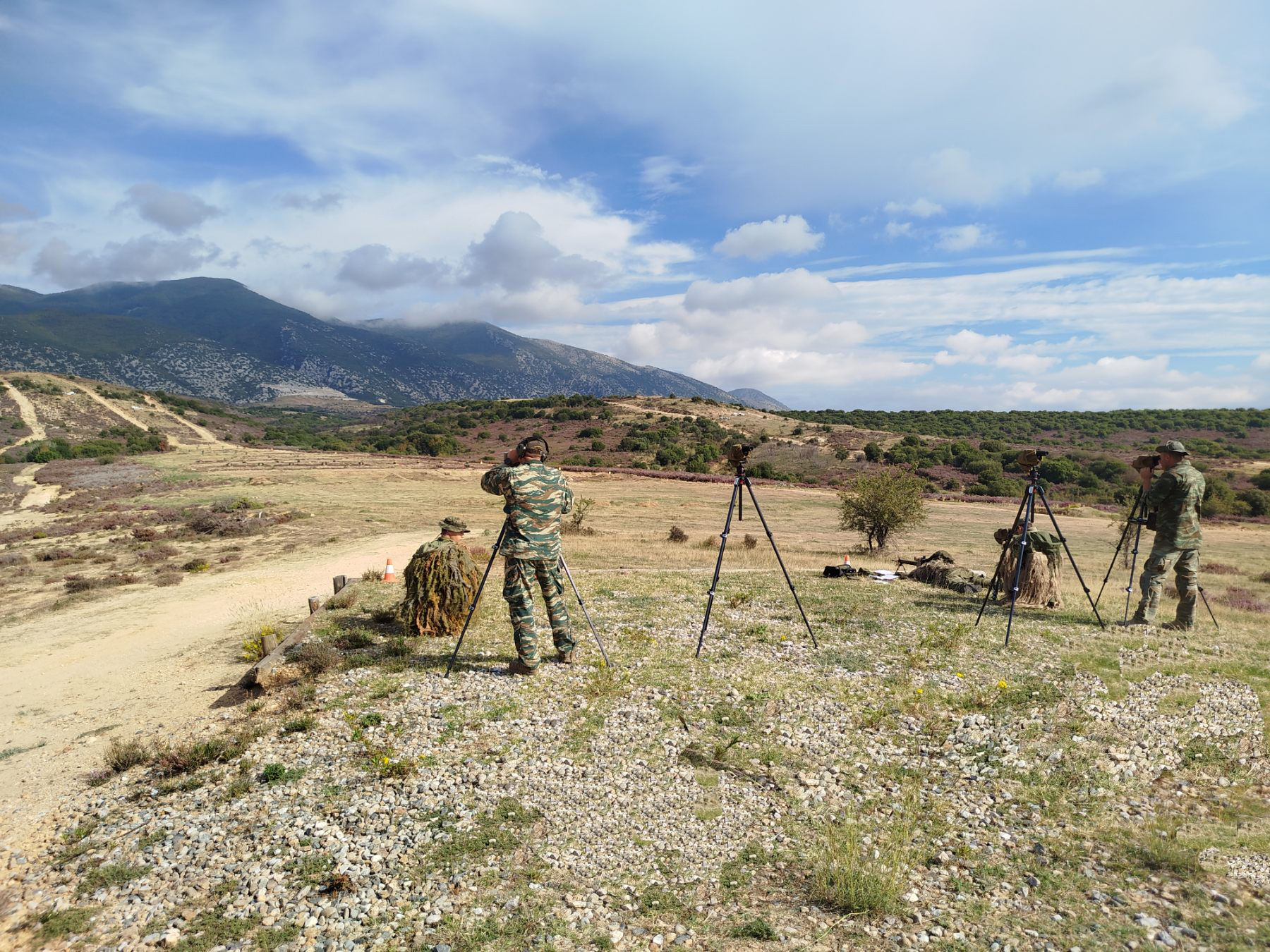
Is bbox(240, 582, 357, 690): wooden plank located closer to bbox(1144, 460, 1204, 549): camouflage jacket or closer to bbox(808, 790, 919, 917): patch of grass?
bbox(808, 790, 919, 917): patch of grass

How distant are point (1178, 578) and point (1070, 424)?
9830 centimetres

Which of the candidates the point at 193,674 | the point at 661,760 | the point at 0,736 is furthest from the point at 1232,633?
the point at 0,736

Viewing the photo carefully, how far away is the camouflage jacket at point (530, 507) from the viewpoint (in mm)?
10109

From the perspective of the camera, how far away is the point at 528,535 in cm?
1020

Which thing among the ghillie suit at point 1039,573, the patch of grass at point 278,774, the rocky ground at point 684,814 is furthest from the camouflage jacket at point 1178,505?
the patch of grass at point 278,774

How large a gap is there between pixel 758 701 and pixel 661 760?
7.69 ft

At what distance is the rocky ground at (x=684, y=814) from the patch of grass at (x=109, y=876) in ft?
0.22

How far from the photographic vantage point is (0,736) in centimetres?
988

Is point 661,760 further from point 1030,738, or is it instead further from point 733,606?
point 733,606

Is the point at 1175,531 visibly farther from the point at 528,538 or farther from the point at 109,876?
the point at 109,876

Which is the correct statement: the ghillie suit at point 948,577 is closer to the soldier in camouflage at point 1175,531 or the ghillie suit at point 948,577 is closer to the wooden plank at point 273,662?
the soldier in camouflage at point 1175,531

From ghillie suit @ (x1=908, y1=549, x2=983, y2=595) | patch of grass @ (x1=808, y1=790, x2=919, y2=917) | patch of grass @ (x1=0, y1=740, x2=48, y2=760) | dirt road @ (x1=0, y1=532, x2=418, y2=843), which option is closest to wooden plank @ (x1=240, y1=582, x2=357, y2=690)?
dirt road @ (x1=0, y1=532, x2=418, y2=843)

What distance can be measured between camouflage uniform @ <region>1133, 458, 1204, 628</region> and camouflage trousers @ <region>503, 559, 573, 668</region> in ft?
39.4

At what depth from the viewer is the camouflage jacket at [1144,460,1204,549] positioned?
1270cm
